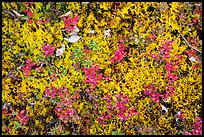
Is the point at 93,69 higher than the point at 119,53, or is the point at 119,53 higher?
the point at 119,53

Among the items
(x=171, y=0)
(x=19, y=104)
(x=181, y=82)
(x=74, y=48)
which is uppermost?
(x=171, y=0)

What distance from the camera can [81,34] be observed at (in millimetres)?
2734

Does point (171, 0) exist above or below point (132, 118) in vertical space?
above

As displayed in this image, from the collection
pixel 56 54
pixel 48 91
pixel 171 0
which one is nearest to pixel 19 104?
pixel 48 91

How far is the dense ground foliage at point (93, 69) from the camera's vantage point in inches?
106

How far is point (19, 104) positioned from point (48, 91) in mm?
346

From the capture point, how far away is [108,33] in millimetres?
2723

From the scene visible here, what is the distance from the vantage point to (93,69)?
107 inches

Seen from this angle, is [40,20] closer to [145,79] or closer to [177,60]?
[145,79]

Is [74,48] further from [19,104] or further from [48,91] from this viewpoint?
[19,104]

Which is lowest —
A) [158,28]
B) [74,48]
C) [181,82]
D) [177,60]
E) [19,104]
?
Result: [19,104]

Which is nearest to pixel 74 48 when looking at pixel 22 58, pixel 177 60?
pixel 22 58

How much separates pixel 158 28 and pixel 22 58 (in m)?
1.50

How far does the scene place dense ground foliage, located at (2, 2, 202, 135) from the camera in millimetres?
2688
